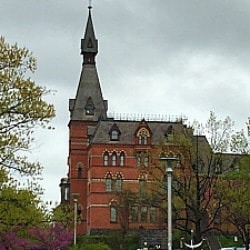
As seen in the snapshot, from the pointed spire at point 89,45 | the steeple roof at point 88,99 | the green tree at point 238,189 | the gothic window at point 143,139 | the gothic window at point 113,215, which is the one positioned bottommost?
the green tree at point 238,189

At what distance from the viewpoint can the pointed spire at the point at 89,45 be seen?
116875 mm

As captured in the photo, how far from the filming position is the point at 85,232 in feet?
347

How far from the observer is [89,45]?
11788 centimetres

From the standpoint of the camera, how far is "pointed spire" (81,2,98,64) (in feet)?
383

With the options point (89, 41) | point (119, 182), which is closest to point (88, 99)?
point (89, 41)

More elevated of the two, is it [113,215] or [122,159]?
[122,159]

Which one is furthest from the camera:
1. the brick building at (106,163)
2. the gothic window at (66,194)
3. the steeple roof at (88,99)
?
the gothic window at (66,194)

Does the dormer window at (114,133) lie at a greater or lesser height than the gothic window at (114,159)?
greater

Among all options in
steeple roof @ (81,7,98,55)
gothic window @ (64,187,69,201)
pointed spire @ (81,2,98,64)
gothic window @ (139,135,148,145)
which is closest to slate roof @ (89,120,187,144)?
gothic window @ (139,135,148,145)

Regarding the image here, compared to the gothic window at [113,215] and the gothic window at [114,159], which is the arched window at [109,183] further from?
the gothic window at [113,215]

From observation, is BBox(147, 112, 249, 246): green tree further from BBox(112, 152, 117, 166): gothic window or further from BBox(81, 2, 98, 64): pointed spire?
BBox(81, 2, 98, 64): pointed spire

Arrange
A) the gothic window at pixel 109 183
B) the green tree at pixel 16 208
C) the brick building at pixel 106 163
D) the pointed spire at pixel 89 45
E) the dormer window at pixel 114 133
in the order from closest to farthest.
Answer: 1. the green tree at pixel 16 208
2. the brick building at pixel 106 163
3. the gothic window at pixel 109 183
4. the dormer window at pixel 114 133
5. the pointed spire at pixel 89 45

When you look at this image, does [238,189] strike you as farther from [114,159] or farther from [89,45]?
[89,45]

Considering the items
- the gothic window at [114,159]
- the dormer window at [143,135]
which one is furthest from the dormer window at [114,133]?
the dormer window at [143,135]
